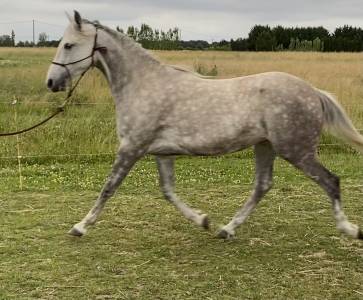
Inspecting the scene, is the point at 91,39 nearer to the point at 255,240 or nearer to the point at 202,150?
the point at 202,150

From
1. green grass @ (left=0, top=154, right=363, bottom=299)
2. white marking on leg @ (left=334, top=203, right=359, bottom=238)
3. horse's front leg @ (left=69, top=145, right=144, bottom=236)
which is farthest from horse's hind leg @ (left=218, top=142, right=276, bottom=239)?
horse's front leg @ (left=69, top=145, right=144, bottom=236)

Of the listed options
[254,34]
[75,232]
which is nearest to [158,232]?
[75,232]

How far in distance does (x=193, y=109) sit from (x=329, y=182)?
1197 millimetres

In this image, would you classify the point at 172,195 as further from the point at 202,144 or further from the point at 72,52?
the point at 72,52

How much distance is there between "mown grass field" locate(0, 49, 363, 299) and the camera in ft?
12.5

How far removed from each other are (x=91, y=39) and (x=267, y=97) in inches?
57.4

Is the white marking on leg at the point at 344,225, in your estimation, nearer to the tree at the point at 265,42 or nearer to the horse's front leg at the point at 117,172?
the horse's front leg at the point at 117,172

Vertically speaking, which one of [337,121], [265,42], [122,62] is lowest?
[337,121]

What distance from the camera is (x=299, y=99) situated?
4367 mm

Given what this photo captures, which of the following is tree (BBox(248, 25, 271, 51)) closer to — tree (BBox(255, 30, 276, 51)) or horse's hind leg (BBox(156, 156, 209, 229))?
tree (BBox(255, 30, 276, 51))

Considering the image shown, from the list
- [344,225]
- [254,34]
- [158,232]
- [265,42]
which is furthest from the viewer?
[254,34]

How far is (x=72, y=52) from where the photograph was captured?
4473 millimetres

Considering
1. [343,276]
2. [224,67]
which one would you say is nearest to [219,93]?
[343,276]

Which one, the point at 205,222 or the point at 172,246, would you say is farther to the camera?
Result: the point at 205,222
